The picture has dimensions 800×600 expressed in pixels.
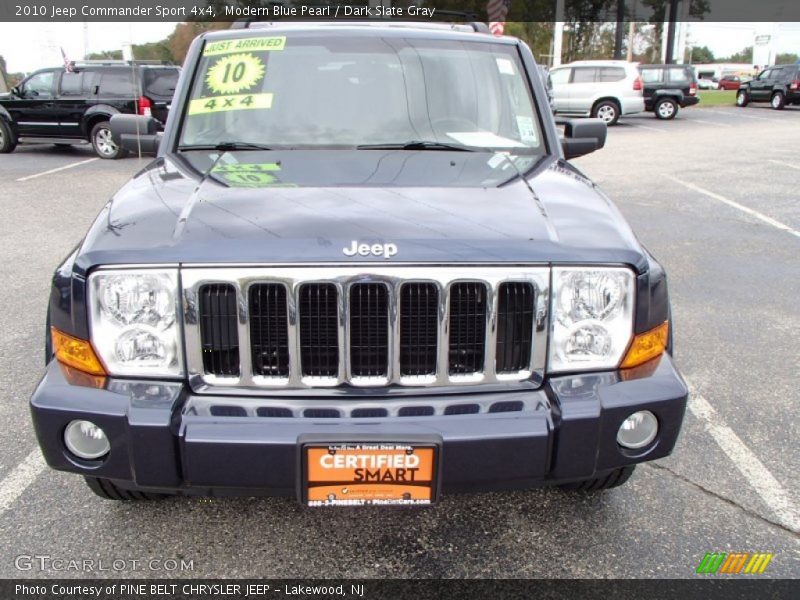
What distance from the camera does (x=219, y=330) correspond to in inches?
86.9

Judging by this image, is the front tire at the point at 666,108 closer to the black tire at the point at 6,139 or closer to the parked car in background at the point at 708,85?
the black tire at the point at 6,139

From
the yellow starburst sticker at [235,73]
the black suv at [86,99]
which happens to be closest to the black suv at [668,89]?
the black suv at [86,99]

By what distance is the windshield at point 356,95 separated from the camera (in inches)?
126

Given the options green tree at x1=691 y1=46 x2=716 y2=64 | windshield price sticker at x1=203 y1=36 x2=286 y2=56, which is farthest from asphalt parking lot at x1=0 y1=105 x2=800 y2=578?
green tree at x1=691 y1=46 x2=716 y2=64

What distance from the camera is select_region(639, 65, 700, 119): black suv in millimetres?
23266

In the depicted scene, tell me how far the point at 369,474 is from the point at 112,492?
1078 mm

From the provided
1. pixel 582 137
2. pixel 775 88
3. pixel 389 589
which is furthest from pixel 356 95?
pixel 775 88

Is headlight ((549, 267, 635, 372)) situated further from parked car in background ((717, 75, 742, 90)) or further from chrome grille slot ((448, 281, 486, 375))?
parked car in background ((717, 75, 742, 90))

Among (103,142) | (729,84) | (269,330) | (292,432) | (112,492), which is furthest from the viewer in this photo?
(729,84)

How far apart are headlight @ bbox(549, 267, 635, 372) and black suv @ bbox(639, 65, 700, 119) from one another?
23.3 meters

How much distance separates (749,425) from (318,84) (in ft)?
8.85

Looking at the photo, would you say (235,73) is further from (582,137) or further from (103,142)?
(103,142)

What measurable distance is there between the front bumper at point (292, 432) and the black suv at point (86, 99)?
38.0 ft

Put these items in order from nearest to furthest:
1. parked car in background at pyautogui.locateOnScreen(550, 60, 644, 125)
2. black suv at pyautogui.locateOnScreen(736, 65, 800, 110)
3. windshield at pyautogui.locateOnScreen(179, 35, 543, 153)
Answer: windshield at pyautogui.locateOnScreen(179, 35, 543, 153)
parked car in background at pyautogui.locateOnScreen(550, 60, 644, 125)
black suv at pyautogui.locateOnScreen(736, 65, 800, 110)
